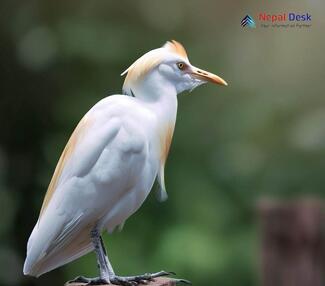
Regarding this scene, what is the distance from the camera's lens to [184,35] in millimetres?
2852

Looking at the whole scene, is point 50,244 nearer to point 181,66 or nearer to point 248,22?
point 181,66

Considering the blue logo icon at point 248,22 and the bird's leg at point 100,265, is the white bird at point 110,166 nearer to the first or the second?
the bird's leg at point 100,265

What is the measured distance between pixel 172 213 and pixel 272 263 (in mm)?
1383

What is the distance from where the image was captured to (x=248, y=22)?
2.73 m

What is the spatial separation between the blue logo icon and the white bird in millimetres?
1350

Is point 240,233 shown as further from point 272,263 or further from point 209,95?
point 272,263

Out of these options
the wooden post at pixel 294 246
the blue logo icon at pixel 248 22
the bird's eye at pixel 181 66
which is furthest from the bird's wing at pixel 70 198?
the blue logo icon at pixel 248 22

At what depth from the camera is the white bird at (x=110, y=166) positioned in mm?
1320

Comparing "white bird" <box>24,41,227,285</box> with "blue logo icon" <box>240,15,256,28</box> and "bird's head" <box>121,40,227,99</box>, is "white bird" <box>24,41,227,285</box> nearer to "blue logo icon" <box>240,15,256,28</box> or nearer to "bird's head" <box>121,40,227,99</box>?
"bird's head" <box>121,40,227,99</box>

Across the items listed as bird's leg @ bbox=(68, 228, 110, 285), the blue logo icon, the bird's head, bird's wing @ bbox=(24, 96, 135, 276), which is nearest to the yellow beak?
the bird's head

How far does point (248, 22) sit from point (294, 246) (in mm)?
1549

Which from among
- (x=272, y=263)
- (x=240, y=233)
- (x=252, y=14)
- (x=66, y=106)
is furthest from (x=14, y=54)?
(x=272, y=263)

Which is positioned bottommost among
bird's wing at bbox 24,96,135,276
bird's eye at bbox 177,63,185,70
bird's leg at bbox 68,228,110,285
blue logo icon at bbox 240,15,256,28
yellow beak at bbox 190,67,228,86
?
bird's leg at bbox 68,228,110,285

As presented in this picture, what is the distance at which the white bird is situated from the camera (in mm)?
1320
